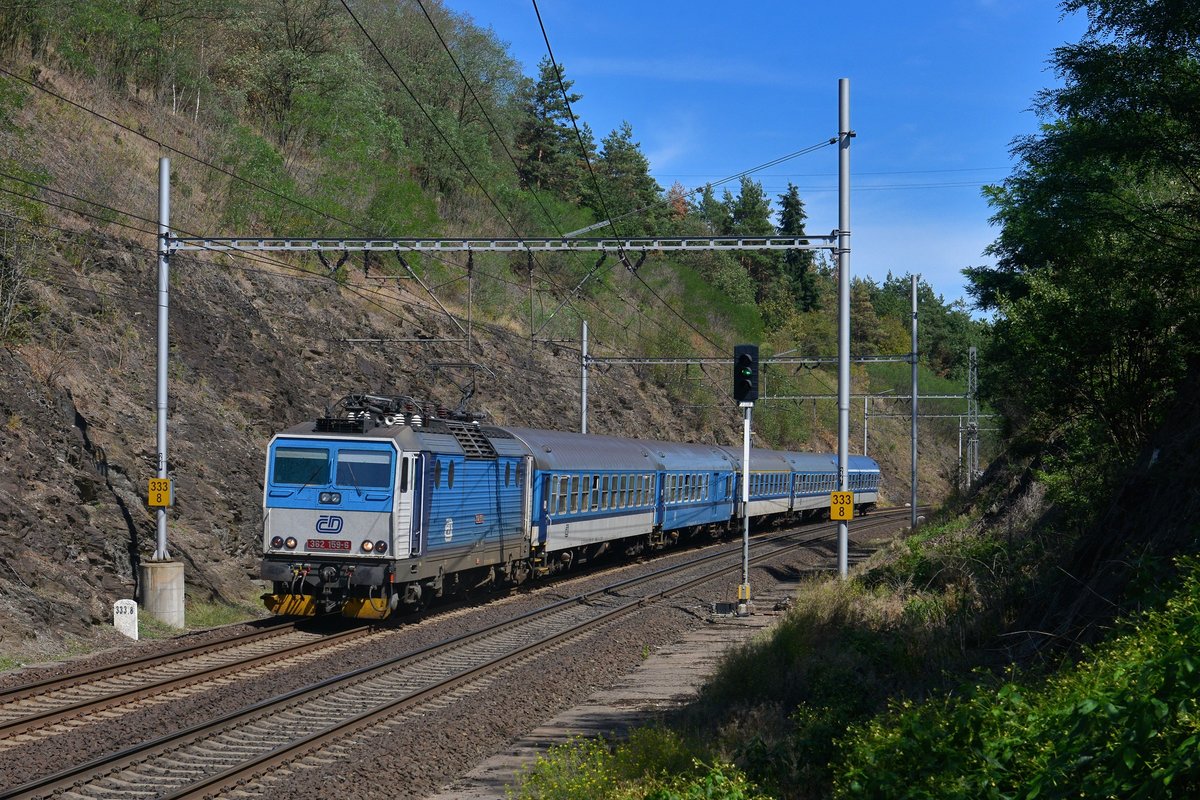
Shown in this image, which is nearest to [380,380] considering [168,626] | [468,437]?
[468,437]

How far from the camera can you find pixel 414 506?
18.0m

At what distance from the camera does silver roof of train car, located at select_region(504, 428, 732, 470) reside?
24.5m

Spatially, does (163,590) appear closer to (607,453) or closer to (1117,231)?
(607,453)

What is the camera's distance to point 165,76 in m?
41.6

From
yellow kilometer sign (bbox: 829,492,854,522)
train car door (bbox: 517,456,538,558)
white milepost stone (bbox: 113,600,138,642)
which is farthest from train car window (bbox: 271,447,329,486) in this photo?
yellow kilometer sign (bbox: 829,492,854,522)

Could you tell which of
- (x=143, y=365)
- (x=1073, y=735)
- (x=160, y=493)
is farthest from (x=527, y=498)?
(x=1073, y=735)

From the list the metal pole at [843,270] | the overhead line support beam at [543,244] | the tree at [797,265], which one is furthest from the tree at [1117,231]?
the tree at [797,265]

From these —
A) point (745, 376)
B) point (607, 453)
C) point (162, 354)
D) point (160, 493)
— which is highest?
point (162, 354)

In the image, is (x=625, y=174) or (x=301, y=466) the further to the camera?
(x=625, y=174)

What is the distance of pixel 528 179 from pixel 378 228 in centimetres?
3635

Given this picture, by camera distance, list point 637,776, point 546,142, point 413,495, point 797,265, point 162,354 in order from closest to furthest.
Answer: point 637,776
point 413,495
point 162,354
point 546,142
point 797,265

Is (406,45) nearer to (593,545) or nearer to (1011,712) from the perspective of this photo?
(593,545)

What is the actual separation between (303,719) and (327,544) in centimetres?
587

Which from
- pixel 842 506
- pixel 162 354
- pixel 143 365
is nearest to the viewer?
pixel 162 354
